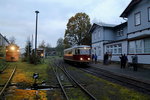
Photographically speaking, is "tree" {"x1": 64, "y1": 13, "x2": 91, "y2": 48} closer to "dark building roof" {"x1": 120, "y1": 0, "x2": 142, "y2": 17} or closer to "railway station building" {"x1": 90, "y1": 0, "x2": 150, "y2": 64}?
"railway station building" {"x1": 90, "y1": 0, "x2": 150, "y2": 64}

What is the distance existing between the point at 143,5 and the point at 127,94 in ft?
46.1

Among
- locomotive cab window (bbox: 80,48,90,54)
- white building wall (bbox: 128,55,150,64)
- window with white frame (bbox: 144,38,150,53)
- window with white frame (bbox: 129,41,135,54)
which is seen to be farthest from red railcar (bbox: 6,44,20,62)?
window with white frame (bbox: 144,38,150,53)

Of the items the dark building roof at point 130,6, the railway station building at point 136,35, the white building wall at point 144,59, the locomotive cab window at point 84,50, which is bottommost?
the white building wall at point 144,59

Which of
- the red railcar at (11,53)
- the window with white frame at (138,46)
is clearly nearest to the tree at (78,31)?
the red railcar at (11,53)

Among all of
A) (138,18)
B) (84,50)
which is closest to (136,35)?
(138,18)

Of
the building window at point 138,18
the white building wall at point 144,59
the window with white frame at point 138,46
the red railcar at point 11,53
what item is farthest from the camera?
the red railcar at point 11,53

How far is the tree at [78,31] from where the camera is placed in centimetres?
4525

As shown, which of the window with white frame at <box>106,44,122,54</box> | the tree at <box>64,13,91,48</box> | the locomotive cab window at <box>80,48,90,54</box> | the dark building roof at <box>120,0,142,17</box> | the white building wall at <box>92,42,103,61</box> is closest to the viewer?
the dark building roof at <box>120,0,142,17</box>

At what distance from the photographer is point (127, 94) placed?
768 cm

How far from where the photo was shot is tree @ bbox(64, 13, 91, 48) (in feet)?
148

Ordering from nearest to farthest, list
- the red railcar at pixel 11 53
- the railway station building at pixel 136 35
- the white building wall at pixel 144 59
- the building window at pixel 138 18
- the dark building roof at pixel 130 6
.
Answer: the white building wall at pixel 144 59, the railway station building at pixel 136 35, the building window at pixel 138 18, the dark building roof at pixel 130 6, the red railcar at pixel 11 53

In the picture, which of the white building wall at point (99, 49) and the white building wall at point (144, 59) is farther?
the white building wall at point (99, 49)

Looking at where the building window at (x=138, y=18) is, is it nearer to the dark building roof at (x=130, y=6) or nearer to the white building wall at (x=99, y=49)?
the dark building roof at (x=130, y=6)

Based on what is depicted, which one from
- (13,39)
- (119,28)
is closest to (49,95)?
(119,28)
